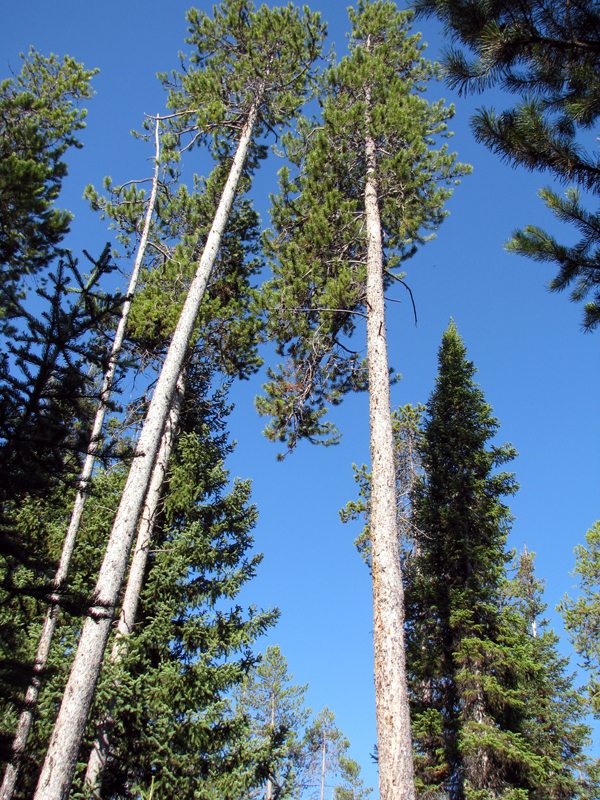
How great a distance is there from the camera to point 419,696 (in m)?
10.9

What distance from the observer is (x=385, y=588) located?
21.6ft

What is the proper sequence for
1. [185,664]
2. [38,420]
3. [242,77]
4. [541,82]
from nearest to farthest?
[38,420] < [541,82] < [185,664] < [242,77]

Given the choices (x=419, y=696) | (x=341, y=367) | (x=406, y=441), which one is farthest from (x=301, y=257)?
(x=419, y=696)

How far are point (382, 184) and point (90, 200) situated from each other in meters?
6.51

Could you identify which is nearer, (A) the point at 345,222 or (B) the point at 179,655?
(B) the point at 179,655

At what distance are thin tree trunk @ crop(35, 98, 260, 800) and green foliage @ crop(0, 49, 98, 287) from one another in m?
3.49

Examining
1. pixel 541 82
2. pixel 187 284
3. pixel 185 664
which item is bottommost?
pixel 185 664

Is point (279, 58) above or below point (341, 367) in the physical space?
above

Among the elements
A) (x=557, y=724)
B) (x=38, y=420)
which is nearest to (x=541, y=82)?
(x=38, y=420)

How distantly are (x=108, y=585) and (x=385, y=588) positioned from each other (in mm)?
3515

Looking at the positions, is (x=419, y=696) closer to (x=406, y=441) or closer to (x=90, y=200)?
(x=406, y=441)

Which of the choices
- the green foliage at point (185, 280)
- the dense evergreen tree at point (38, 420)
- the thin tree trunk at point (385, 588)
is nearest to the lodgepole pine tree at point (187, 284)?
the green foliage at point (185, 280)

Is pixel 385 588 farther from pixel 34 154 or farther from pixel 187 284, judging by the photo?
pixel 34 154

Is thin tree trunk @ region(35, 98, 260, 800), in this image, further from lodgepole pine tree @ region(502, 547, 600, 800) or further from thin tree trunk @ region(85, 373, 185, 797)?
lodgepole pine tree @ region(502, 547, 600, 800)
